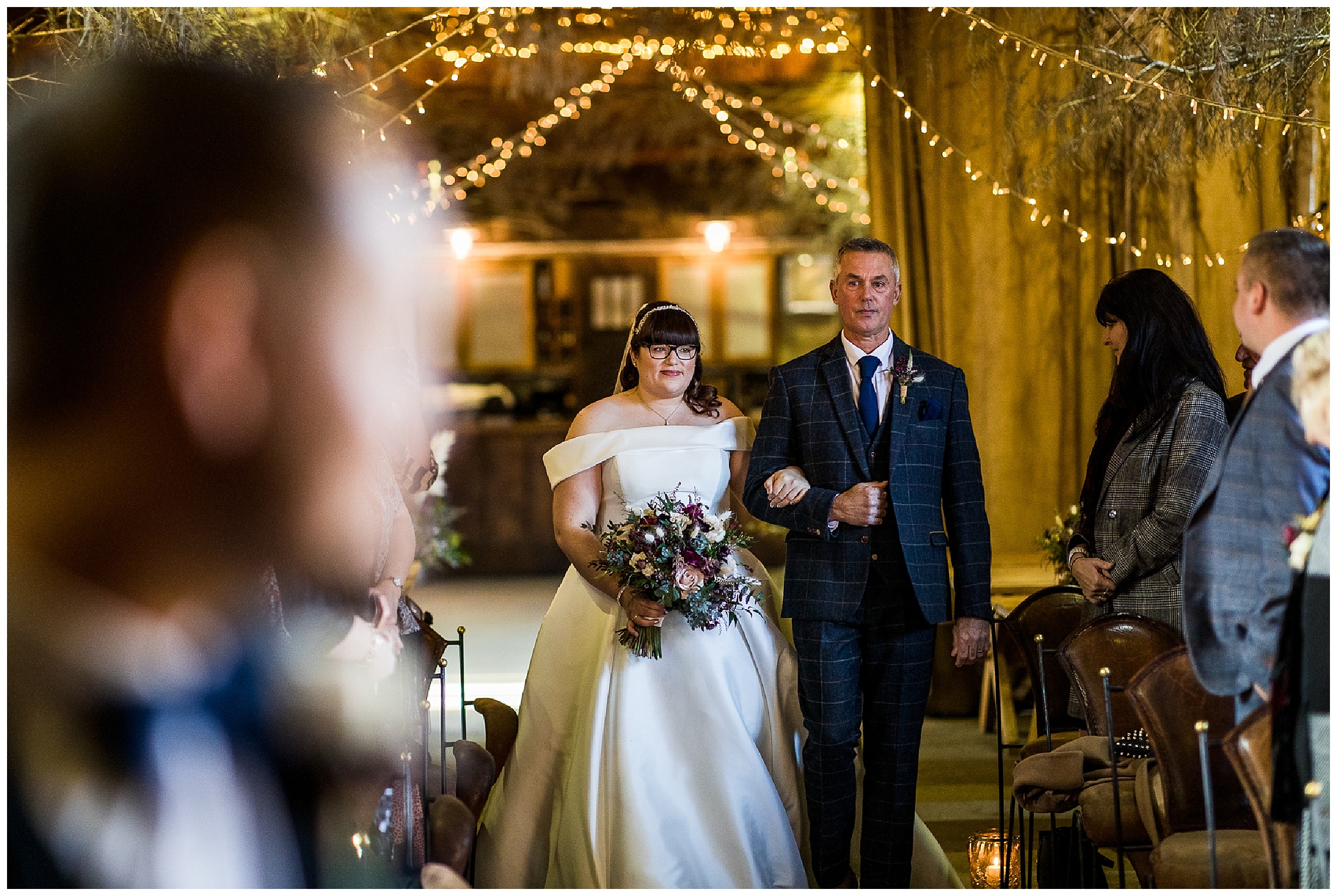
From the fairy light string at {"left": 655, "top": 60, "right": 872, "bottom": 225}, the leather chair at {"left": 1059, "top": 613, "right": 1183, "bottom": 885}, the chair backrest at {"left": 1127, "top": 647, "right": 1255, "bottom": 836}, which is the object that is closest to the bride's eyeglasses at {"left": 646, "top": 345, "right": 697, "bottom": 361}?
the leather chair at {"left": 1059, "top": 613, "right": 1183, "bottom": 885}

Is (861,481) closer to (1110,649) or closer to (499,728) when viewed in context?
(1110,649)

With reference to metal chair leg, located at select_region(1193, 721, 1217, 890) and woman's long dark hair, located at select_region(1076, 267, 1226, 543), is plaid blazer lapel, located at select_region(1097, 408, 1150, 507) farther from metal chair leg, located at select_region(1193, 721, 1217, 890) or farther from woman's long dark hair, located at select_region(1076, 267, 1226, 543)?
metal chair leg, located at select_region(1193, 721, 1217, 890)

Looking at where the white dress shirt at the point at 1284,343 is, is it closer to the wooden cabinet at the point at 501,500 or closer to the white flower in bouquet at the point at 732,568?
the white flower in bouquet at the point at 732,568

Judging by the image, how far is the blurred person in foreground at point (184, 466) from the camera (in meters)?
1.10

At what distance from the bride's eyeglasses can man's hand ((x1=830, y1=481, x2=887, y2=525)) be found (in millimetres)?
628

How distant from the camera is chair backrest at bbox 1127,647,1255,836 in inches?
91.7

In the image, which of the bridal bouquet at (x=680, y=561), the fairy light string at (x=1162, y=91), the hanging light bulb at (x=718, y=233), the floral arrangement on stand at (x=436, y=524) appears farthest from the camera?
the hanging light bulb at (x=718, y=233)

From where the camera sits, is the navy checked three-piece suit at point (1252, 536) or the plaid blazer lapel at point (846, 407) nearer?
the navy checked three-piece suit at point (1252, 536)

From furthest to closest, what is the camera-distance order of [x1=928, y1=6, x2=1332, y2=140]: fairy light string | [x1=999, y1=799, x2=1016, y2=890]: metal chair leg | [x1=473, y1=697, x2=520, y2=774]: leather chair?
[x1=928, y1=6, x2=1332, y2=140]: fairy light string, [x1=473, y1=697, x2=520, y2=774]: leather chair, [x1=999, y1=799, x2=1016, y2=890]: metal chair leg

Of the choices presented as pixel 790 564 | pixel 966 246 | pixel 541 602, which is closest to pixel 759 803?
pixel 790 564

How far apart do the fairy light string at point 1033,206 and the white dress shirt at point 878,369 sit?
1849 mm

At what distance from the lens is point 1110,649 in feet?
8.96

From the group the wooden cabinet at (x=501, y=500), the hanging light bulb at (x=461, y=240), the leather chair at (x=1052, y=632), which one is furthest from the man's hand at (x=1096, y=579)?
the hanging light bulb at (x=461, y=240)

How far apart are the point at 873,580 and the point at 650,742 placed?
0.74 m
